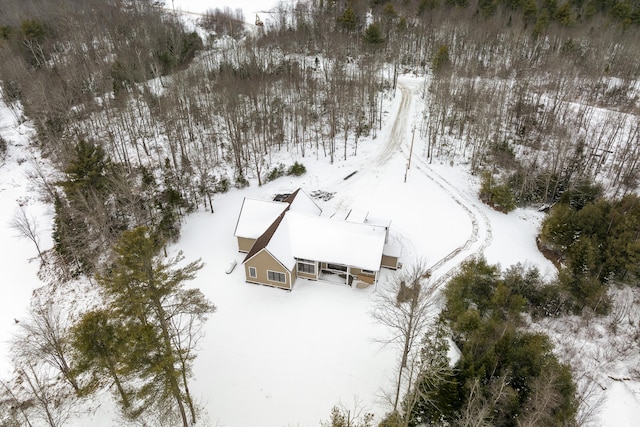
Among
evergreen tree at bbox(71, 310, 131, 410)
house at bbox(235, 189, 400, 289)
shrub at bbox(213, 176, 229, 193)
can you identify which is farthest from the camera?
shrub at bbox(213, 176, 229, 193)

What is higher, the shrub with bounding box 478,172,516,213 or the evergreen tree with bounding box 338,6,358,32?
the evergreen tree with bounding box 338,6,358,32

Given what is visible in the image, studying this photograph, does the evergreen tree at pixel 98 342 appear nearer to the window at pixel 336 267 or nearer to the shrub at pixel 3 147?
the window at pixel 336 267

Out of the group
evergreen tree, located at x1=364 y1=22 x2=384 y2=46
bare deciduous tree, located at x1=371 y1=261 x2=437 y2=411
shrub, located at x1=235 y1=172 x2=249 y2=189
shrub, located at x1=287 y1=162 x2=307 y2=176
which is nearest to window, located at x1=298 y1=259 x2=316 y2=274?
bare deciduous tree, located at x1=371 y1=261 x2=437 y2=411

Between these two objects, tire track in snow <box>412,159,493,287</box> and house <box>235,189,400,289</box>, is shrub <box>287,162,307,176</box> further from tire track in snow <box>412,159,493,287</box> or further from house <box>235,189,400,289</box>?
tire track in snow <box>412,159,493,287</box>

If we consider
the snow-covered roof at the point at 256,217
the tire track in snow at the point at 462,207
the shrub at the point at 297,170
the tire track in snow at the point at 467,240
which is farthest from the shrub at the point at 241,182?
the tire track in snow at the point at 467,240

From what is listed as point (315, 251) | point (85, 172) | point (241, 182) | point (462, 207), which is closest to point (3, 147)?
point (85, 172)

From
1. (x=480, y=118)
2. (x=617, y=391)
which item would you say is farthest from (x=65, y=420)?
(x=480, y=118)

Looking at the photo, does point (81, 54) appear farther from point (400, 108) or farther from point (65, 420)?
point (65, 420)

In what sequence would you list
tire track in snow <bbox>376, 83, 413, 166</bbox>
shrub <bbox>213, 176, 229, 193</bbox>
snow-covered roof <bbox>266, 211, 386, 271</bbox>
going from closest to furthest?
snow-covered roof <bbox>266, 211, 386, 271</bbox>
shrub <bbox>213, 176, 229, 193</bbox>
tire track in snow <bbox>376, 83, 413, 166</bbox>
